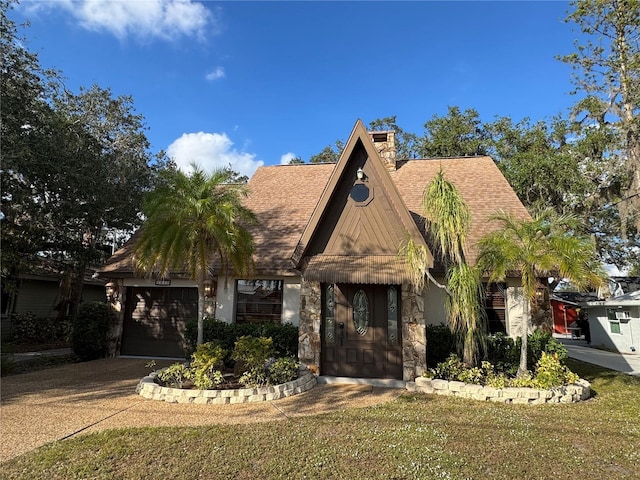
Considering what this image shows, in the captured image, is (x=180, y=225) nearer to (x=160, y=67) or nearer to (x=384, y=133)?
(x=160, y=67)

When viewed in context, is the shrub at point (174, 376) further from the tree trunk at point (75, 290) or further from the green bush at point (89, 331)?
the tree trunk at point (75, 290)

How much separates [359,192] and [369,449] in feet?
19.6

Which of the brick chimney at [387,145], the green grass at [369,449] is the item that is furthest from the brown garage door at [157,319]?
the brick chimney at [387,145]

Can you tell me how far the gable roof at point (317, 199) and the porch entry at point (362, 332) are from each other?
0.88m

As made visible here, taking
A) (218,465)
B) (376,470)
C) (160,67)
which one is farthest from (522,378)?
(160,67)

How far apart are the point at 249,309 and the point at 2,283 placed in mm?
8669

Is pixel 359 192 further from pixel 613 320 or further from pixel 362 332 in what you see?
pixel 613 320

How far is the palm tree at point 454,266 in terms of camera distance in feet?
24.3

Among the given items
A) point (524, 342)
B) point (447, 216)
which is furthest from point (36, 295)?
point (524, 342)

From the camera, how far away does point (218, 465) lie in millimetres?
4102

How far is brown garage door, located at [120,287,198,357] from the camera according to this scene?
1123 centimetres

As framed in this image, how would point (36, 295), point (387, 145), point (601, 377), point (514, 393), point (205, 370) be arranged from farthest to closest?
point (36, 295) → point (387, 145) → point (601, 377) → point (205, 370) → point (514, 393)

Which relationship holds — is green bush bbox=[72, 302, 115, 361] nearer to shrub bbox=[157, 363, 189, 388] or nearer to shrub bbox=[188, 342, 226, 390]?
shrub bbox=[157, 363, 189, 388]

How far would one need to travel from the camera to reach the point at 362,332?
8.47 m
